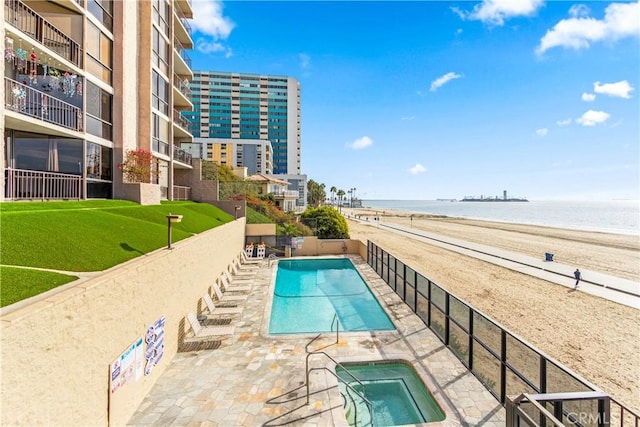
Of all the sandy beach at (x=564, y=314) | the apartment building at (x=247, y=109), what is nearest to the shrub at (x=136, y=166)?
the sandy beach at (x=564, y=314)

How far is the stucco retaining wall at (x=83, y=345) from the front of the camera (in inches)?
146

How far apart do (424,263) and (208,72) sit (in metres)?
97.3

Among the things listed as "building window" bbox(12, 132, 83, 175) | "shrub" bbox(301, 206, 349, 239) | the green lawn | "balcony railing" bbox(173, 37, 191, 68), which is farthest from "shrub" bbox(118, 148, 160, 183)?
"shrub" bbox(301, 206, 349, 239)

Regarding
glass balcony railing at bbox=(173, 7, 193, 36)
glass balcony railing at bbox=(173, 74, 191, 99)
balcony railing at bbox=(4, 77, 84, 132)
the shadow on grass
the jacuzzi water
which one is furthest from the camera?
glass balcony railing at bbox=(173, 7, 193, 36)

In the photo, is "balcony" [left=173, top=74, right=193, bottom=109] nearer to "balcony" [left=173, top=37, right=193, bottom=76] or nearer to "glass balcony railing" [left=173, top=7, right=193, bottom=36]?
"balcony" [left=173, top=37, right=193, bottom=76]

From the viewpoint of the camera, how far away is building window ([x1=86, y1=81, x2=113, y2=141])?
1394 cm

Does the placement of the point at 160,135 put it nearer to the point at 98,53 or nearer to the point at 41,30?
the point at 98,53

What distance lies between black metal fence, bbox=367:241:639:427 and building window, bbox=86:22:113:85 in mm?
17837

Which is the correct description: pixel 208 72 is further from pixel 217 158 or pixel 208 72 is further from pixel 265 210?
pixel 265 210

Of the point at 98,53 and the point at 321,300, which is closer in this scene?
the point at 98,53

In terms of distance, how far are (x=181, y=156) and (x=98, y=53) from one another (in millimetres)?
10288

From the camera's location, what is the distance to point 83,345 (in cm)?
482

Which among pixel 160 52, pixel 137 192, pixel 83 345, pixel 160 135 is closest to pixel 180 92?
pixel 160 52

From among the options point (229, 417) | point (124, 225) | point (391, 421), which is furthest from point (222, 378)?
point (124, 225)
